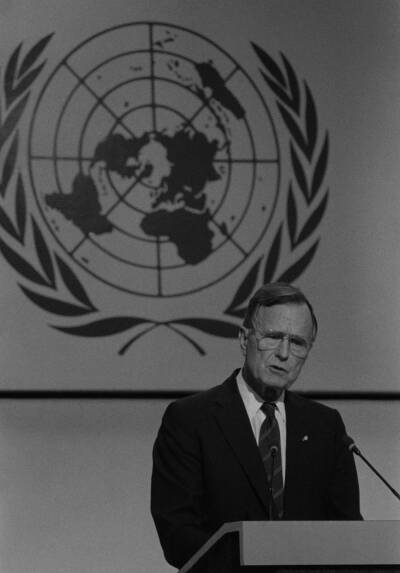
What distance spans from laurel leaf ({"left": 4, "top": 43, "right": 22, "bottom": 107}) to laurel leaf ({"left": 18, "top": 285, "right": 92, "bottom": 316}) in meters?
0.74

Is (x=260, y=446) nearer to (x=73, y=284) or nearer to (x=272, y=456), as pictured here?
(x=272, y=456)

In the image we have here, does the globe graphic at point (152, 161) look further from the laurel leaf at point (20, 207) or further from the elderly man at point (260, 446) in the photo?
the elderly man at point (260, 446)

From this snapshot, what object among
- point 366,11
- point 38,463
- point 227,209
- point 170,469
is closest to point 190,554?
point 170,469

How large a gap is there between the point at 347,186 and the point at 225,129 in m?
0.56

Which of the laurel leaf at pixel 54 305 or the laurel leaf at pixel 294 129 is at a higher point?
the laurel leaf at pixel 294 129

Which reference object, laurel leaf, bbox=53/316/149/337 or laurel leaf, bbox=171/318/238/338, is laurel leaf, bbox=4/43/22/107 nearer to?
laurel leaf, bbox=53/316/149/337

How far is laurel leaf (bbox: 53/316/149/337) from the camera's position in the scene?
5484mm

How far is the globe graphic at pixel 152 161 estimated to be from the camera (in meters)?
5.54

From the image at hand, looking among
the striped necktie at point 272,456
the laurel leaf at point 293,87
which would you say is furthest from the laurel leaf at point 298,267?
the striped necktie at point 272,456

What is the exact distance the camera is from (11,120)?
18.0 ft

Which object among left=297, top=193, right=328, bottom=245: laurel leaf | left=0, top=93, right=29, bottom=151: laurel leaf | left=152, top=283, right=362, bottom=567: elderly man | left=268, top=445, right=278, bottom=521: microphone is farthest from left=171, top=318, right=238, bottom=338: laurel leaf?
left=268, top=445, right=278, bottom=521: microphone

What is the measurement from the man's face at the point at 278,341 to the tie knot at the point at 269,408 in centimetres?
7

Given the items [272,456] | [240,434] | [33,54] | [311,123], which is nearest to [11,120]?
[33,54]

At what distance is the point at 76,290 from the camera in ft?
18.1
